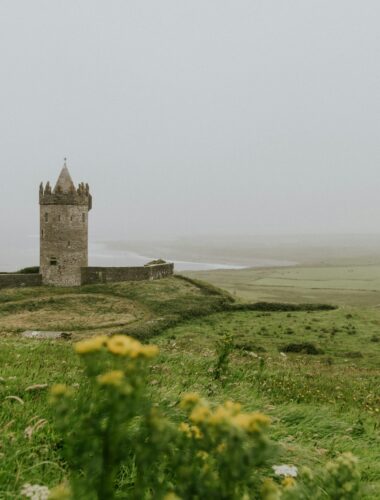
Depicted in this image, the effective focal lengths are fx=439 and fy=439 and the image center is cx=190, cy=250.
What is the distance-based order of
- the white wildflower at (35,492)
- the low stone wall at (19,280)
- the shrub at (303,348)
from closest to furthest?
the white wildflower at (35,492), the shrub at (303,348), the low stone wall at (19,280)

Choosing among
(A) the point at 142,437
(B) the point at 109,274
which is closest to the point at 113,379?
(A) the point at 142,437

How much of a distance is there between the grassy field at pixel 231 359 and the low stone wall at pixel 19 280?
299cm

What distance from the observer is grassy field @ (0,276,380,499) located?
18.7 feet

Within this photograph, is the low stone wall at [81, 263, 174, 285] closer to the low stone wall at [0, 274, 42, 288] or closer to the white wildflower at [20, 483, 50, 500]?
the low stone wall at [0, 274, 42, 288]

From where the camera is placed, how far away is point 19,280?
51.2m

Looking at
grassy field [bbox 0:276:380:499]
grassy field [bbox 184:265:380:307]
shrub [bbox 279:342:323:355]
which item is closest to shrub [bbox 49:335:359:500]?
grassy field [bbox 0:276:380:499]

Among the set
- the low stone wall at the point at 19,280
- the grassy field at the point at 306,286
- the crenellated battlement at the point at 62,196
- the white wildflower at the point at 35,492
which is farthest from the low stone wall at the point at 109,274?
the white wildflower at the point at 35,492

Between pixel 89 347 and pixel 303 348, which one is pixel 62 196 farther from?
pixel 89 347

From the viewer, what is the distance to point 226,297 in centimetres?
5188

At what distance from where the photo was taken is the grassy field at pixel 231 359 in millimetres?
5688

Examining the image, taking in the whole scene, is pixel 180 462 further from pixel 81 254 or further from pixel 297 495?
pixel 81 254

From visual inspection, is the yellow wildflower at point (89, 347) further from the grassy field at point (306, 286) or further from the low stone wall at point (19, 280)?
the grassy field at point (306, 286)

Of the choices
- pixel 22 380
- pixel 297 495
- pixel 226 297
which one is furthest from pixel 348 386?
pixel 226 297

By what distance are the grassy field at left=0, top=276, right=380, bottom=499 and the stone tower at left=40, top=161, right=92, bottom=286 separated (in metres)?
3.48
